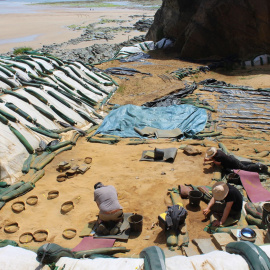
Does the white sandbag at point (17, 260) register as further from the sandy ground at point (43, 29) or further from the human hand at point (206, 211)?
the sandy ground at point (43, 29)

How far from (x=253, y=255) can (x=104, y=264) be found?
1.68 m

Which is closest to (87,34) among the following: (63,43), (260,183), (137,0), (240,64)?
(63,43)

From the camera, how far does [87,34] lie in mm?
37250

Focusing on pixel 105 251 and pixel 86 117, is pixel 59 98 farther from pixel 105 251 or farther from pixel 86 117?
pixel 105 251

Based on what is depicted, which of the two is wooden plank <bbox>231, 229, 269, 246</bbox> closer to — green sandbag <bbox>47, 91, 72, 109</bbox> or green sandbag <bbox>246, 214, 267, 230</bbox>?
green sandbag <bbox>246, 214, 267, 230</bbox>

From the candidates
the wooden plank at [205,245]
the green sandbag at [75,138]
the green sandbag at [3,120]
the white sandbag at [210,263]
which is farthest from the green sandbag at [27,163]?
the white sandbag at [210,263]

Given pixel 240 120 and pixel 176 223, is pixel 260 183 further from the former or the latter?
pixel 240 120

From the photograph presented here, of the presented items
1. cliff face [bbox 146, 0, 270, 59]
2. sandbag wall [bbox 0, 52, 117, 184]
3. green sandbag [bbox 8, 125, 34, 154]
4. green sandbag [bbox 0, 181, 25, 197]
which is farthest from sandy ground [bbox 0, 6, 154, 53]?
green sandbag [bbox 0, 181, 25, 197]

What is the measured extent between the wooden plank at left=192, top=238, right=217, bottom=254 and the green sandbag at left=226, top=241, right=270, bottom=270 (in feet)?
4.61

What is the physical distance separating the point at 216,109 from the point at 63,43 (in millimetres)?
23400

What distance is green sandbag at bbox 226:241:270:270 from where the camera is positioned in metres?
3.24

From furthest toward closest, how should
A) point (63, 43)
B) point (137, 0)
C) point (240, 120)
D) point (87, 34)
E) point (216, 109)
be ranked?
point (137, 0) → point (87, 34) → point (63, 43) → point (216, 109) → point (240, 120)

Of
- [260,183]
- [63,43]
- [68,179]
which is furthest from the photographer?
[63,43]

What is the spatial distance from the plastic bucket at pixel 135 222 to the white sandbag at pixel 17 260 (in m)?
2.25
